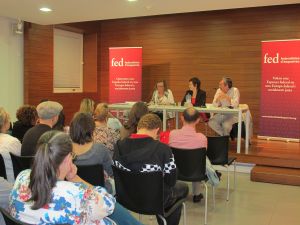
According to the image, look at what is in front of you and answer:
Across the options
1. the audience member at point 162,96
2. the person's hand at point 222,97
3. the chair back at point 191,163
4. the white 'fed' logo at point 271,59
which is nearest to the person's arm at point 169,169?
the chair back at point 191,163

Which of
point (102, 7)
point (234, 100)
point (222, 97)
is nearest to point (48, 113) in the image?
point (102, 7)

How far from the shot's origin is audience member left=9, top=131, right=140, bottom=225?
1580 millimetres

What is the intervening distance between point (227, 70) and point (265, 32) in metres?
1.17

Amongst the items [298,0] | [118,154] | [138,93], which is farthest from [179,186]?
[138,93]

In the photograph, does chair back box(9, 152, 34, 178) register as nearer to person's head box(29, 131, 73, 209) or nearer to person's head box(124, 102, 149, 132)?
person's head box(29, 131, 73, 209)

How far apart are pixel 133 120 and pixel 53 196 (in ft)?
7.30

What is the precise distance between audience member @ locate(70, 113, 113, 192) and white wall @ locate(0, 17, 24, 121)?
5.66 meters

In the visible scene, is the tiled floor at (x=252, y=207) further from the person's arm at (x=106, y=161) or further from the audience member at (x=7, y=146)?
the audience member at (x=7, y=146)

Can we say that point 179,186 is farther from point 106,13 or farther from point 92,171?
point 106,13

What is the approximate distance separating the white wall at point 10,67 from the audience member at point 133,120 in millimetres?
4979

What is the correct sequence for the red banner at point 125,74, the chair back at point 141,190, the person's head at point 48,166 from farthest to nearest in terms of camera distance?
1. the red banner at point 125,74
2. the chair back at point 141,190
3. the person's head at point 48,166

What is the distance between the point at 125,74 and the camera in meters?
8.78

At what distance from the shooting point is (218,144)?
4.23 metres

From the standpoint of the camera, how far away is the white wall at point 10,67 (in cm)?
783
